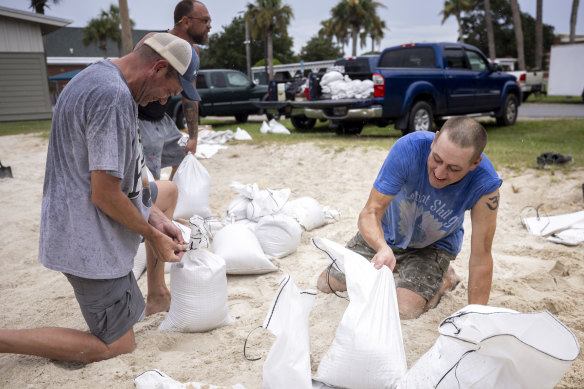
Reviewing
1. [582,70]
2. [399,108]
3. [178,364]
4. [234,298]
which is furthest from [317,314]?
[582,70]

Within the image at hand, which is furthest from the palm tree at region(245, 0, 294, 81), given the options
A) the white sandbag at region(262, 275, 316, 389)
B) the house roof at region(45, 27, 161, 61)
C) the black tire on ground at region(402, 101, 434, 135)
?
the white sandbag at region(262, 275, 316, 389)

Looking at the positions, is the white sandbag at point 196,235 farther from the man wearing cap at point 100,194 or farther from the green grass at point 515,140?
the green grass at point 515,140

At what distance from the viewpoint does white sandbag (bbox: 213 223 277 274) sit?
310 cm

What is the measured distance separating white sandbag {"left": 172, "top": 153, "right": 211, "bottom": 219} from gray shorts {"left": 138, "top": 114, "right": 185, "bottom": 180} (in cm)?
10

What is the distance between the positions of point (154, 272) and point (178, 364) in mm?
695

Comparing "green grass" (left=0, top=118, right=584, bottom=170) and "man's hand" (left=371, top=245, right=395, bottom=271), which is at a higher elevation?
"man's hand" (left=371, top=245, right=395, bottom=271)

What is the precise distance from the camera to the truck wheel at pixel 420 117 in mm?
7852

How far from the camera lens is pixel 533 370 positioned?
1.39 m

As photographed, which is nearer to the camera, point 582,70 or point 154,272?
point 154,272

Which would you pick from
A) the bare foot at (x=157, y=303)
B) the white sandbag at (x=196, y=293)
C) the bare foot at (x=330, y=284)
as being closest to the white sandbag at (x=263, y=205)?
the bare foot at (x=330, y=284)

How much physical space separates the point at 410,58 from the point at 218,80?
219 inches

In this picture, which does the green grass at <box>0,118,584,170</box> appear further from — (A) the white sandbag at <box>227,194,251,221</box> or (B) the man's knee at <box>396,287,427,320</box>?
(B) the man's knee at <box>396,287,427,320</box>

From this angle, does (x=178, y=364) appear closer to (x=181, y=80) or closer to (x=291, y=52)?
(x=181, y=80)

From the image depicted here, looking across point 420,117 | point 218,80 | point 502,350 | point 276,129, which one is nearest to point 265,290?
point 502,350
